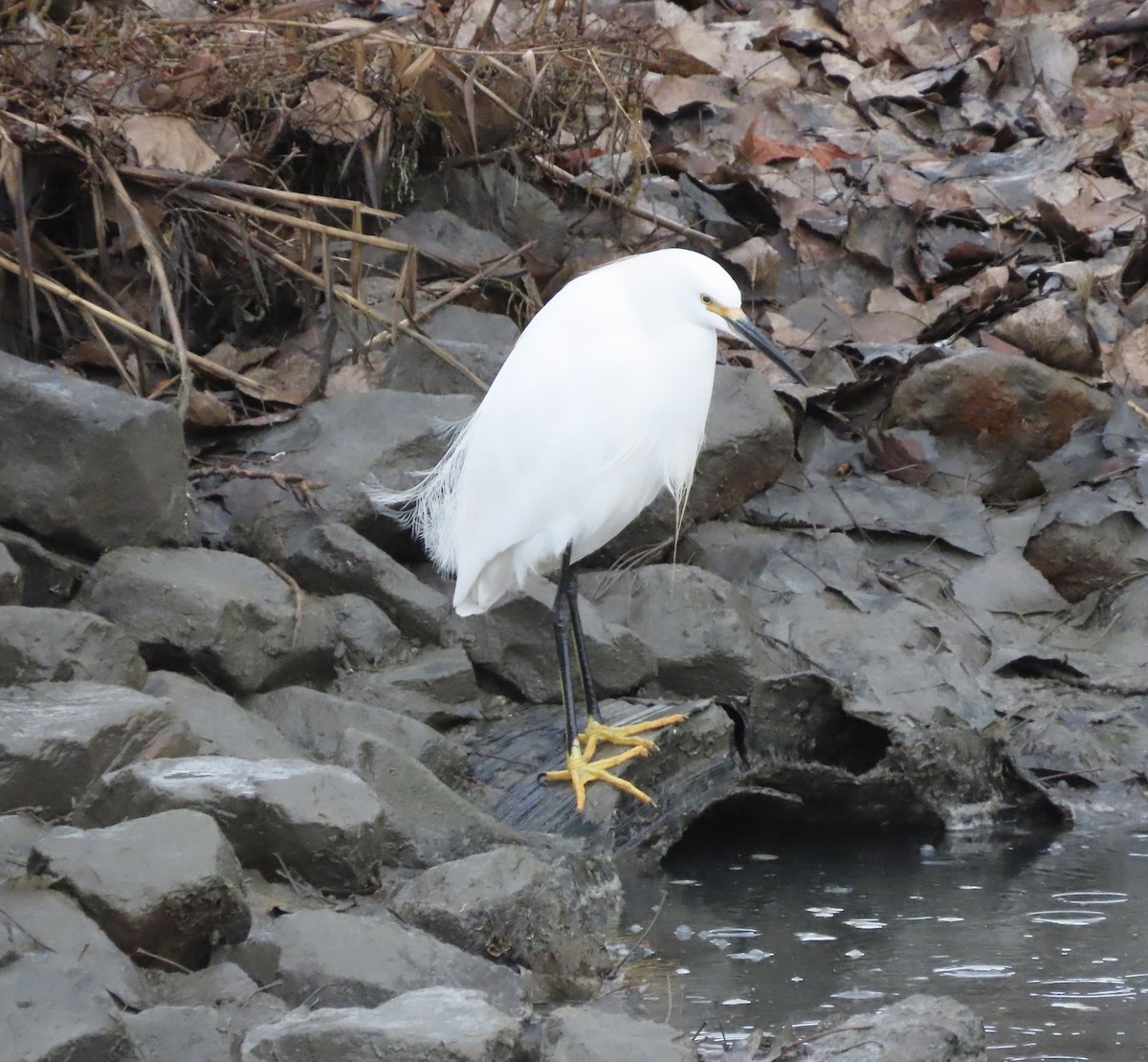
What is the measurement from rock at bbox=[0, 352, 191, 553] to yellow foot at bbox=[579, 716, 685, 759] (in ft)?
4.25

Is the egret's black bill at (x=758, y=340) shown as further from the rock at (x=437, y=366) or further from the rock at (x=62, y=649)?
the rock at (x=62, y=649)

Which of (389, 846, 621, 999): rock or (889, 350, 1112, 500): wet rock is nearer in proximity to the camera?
(389, 846, 621, 999): rock

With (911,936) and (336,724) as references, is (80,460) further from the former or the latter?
(911,936)

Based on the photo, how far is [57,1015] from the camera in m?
2.47

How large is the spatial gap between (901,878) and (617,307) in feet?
5.67

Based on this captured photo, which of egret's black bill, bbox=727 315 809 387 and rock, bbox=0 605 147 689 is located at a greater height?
egret's black bill, bbox=727 315 809 387

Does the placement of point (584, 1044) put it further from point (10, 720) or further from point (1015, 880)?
point (1015, 880)

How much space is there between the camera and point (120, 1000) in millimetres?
2689

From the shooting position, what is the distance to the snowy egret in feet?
14.3

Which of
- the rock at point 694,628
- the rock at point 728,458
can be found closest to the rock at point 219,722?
the rock at point 694,628

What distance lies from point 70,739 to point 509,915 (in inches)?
37.6

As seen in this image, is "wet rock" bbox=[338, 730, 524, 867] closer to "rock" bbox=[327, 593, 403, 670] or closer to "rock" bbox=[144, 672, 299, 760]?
"rock" bbox=[144, 672, 299, 760]

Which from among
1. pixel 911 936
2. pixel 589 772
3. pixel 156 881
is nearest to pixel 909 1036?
Answer: pixel 911 936

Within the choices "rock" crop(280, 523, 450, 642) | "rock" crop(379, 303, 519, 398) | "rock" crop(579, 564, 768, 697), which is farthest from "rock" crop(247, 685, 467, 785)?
"rock" crop(379, 303, 519, 398)
